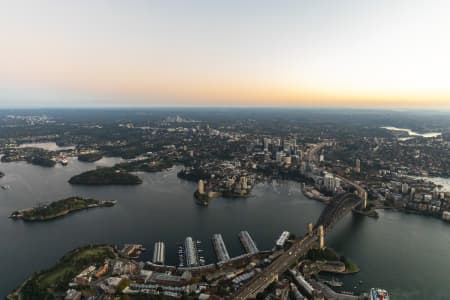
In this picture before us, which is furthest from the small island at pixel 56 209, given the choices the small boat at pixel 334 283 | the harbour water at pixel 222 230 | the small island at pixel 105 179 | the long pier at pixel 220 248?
the small boat at pixel 334 283

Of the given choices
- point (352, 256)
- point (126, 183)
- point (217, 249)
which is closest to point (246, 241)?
point (217, 249)

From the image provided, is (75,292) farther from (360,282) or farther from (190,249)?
(360,282)

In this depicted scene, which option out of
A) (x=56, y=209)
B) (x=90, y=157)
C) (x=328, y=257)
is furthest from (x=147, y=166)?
(x=328, y=257)

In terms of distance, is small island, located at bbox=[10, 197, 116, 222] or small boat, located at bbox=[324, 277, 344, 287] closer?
small boat, located at bbox=[324, 277, 344, 287]

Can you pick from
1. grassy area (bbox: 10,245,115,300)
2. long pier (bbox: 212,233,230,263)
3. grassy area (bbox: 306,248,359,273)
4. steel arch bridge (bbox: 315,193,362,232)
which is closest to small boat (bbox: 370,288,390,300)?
grassy area (bbox: 306,248,359,273)

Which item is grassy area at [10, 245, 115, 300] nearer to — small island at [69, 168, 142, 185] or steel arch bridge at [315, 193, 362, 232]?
steel arch bridge at [315, 193, 362, 232]

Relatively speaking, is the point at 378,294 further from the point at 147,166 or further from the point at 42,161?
the point at 42,161
